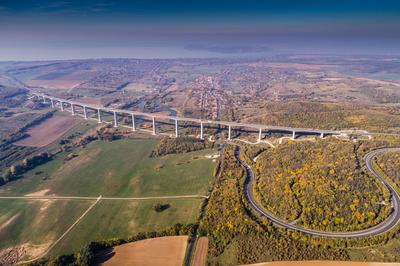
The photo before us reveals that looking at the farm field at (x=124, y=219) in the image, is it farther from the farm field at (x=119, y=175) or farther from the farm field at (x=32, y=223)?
the farm field at (x=119, y=175)

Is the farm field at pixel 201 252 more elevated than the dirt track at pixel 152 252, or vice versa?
the farm field at pixel 201 252

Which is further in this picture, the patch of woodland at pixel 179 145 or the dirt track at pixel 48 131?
the dirt track at pixel 48 131

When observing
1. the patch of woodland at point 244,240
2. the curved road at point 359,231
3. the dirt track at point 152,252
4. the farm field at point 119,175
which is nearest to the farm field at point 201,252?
the patch of woodland at point 244,240

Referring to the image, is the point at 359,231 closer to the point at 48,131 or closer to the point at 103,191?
the point at 103,191

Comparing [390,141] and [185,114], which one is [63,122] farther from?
[390,141]

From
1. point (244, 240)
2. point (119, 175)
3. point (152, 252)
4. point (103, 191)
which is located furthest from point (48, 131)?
point (244, 240)

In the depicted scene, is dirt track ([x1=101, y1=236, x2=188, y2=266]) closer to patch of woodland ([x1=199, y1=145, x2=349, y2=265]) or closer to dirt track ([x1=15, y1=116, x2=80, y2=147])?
patch of woodland ([x1=199, y1=145, x2=349, y2=265])

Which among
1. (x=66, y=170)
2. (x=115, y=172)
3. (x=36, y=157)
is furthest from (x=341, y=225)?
(x=36, y=157)
